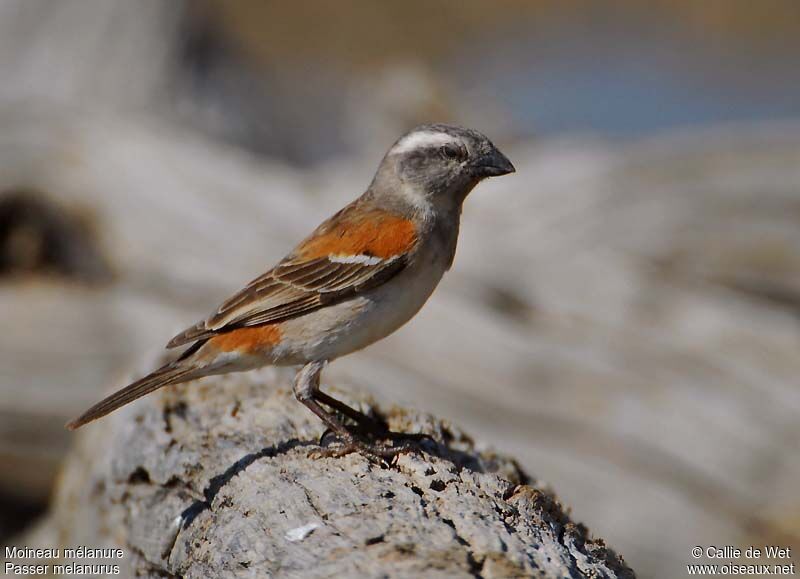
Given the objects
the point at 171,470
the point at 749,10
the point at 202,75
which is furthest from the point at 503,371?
the point at 749,10

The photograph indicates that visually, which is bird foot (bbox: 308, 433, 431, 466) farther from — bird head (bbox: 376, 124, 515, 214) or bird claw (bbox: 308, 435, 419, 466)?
bird head (bbox: 376, 124, 515, 214)

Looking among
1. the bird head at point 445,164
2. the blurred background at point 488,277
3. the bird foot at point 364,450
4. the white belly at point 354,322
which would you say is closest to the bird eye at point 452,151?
the bird head at point 445,164

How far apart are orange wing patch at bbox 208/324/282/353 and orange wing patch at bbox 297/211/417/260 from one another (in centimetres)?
48

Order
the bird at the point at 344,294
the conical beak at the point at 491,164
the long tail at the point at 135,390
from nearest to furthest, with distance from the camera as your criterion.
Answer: the long tail at the point at 135,390, the bird at the point at 344,294, the conical beak at the point at 491,164

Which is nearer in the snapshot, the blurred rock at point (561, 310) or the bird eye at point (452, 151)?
the bird eye at point (452, 151)

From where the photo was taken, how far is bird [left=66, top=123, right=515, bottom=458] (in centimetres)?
514

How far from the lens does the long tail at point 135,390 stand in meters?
4.79

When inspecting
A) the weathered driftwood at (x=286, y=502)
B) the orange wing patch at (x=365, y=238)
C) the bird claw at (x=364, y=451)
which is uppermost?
the orange wing patch at (x=365, y=238)

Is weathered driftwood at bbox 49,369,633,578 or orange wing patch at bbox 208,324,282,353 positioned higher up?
orange wing patch at bbox 208,324,282,353

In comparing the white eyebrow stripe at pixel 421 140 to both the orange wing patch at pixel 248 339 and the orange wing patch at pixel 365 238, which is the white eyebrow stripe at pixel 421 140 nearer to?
the orange wing patch at pixel 365 238

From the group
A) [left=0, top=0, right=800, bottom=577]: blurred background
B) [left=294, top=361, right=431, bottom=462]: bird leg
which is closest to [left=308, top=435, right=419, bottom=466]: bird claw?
[left=294, top=361, right=431, bottom=462]: bird leg

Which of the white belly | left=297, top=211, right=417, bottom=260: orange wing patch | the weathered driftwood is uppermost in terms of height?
left=297, top=211, right=417, bottom=260: orange wing patch

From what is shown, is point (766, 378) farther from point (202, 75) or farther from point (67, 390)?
point (202, 75)

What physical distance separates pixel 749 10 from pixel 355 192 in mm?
20807
